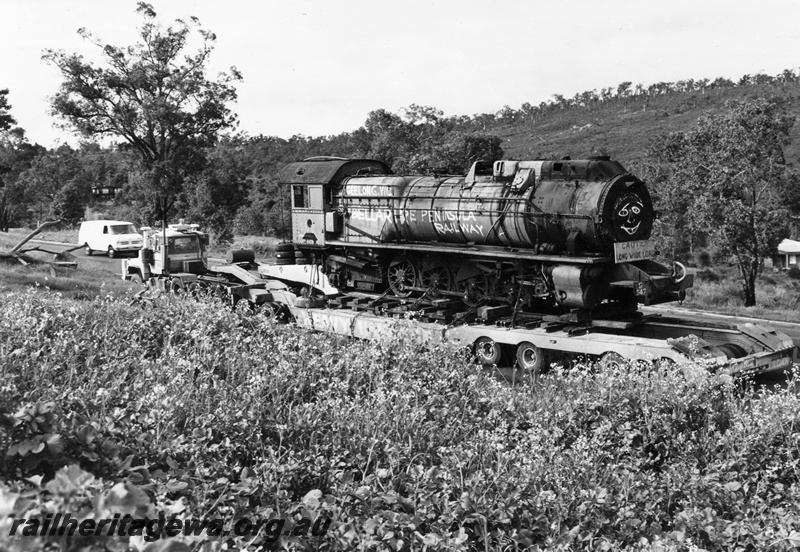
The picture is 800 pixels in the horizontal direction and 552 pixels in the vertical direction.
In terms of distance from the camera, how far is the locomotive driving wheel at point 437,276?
16141mm

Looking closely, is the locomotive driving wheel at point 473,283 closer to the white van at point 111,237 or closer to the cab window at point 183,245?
the cab window at point 183,245

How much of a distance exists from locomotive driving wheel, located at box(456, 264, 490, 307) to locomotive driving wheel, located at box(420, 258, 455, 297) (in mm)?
357

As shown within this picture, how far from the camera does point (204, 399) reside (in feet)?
23.0

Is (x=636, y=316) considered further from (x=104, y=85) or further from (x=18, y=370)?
(x=104, y=85)

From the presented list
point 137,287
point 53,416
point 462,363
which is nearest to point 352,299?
point 137,287

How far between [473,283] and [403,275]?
6.49 feet

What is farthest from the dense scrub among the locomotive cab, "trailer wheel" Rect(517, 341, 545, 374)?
the locomotive cab

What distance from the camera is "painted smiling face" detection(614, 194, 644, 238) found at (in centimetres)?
1344

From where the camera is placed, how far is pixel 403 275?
666 inches

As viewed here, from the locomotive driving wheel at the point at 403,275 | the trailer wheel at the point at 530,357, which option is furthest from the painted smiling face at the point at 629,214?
the locomotive driving wheel at the point at 403,275

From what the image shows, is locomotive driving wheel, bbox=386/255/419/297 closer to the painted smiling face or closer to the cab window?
the painted smiling face

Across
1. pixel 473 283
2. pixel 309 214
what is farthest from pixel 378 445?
pixel 309 214

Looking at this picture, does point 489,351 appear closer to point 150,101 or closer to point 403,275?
point 403,275

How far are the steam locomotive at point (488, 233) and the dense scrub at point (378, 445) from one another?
4.59m
